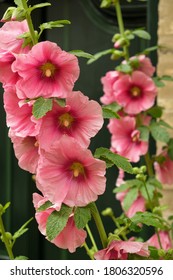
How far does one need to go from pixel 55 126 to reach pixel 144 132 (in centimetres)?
96

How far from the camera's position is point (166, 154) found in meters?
1.90

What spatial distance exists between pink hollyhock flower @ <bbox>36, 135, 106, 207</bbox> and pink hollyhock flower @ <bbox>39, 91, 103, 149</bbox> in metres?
0.02

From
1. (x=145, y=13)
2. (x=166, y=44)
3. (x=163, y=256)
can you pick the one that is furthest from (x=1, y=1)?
(x=163, y=256)

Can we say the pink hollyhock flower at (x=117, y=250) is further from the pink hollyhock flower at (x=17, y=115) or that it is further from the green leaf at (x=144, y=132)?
the green leaf at (x=144, y=132)

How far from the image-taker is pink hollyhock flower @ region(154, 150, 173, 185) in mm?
1888

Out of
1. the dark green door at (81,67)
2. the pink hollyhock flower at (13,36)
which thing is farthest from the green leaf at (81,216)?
the dark green door at (81,67)

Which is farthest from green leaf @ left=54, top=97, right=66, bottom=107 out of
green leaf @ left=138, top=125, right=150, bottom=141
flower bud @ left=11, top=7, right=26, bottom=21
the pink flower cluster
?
green leaf @ left=138, top=125, right=150, bottom=141

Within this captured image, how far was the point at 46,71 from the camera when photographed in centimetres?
92

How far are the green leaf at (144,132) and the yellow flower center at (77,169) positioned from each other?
0.89 meters

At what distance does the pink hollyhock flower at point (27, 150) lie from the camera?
92 cm

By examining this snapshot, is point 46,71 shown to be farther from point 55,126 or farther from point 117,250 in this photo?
point 117,250

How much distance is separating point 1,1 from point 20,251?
3.41 feet

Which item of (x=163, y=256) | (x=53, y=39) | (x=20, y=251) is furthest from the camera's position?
(x=20, y=251)
